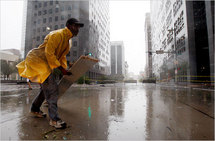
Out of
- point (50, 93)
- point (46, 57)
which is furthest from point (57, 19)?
point (50, 93)

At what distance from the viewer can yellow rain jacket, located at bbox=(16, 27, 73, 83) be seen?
1.92 meters

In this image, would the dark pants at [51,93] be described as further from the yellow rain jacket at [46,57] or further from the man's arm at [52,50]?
the man's arm at [52,50]

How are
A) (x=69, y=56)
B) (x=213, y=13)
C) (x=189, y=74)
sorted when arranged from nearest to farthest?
(x=213, y=13) < (x=189, y=74) < (x=69, y=56)

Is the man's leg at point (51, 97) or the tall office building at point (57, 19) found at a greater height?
the tall office building at point (57, 19)

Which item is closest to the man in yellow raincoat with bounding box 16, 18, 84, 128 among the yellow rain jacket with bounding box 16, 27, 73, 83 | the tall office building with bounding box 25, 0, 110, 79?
the yellow rain jacket with bounding box 16, 27, 73, 83

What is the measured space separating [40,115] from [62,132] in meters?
0.95

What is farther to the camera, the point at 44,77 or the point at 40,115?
the point at 40,115

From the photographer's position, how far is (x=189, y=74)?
69.5 ft

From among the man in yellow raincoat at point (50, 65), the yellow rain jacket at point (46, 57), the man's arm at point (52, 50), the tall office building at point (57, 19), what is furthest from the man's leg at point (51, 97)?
the tall office building at point (57, 19)

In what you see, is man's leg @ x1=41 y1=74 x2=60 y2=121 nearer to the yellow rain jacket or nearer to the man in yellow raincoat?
the man in yellow raincoat

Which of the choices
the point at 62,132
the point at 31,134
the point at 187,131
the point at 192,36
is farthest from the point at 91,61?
the point at 192,36

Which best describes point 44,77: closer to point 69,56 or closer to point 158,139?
point 158,139

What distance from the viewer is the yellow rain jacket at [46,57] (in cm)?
192

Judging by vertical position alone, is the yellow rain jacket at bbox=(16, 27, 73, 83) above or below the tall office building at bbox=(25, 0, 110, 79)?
below
